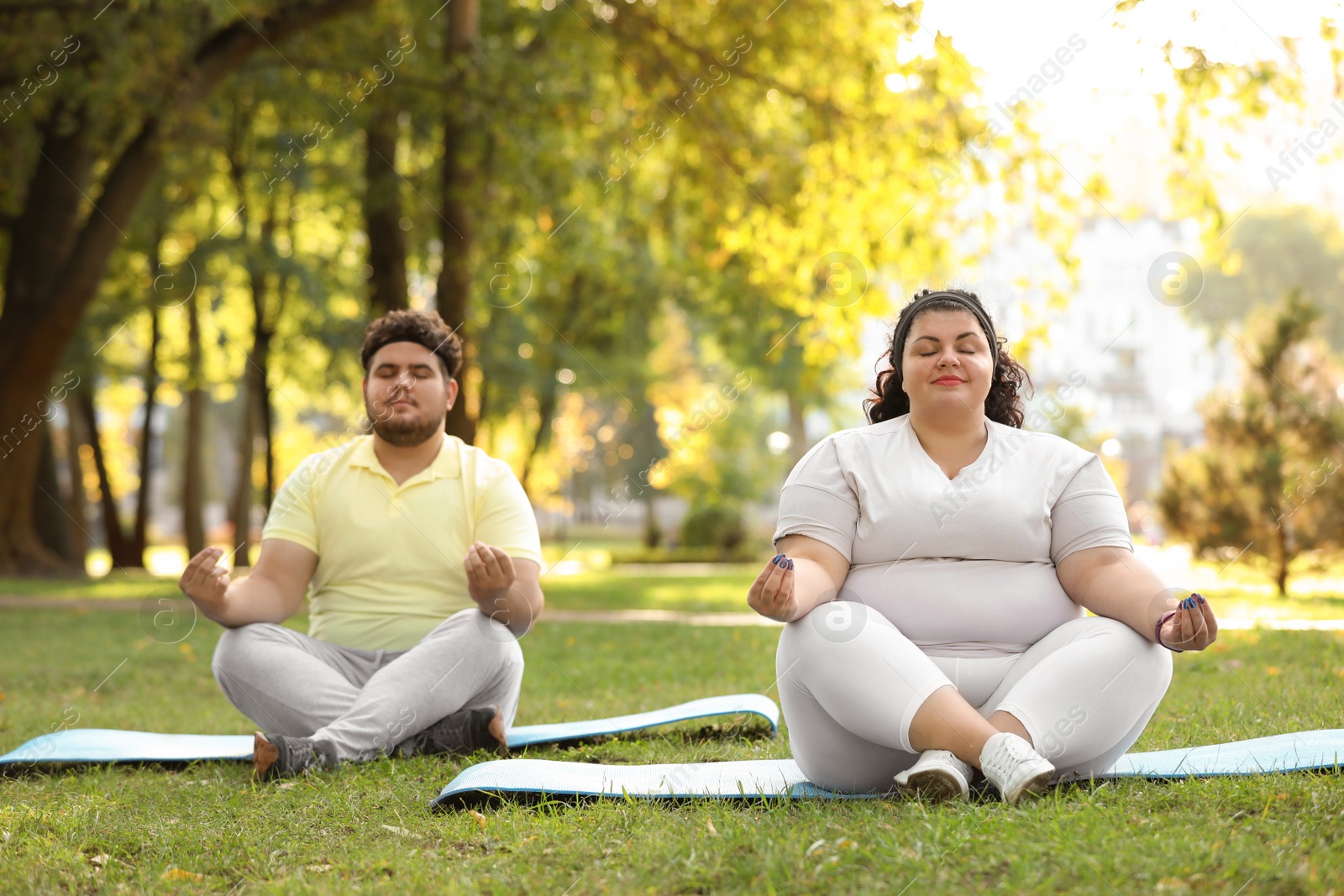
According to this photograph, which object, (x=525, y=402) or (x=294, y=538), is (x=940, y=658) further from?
(x=525, y=402)

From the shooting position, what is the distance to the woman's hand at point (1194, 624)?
9.80ft

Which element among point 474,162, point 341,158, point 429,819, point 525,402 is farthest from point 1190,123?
point 525,402

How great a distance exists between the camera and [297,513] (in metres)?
4.71

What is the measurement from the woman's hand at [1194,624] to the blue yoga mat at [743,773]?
0.55 m

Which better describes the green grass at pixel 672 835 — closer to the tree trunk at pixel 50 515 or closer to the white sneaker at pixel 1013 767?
the white sneaker at pixel 1013 767

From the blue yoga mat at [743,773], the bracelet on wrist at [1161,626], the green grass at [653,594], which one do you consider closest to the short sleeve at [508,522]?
the blue yoga mat at [743,773]

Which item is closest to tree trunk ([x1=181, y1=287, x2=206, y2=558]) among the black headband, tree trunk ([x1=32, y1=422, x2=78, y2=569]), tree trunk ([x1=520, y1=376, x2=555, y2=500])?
tree trunk ([x1=32, y1=422, x2=78, y2=569])

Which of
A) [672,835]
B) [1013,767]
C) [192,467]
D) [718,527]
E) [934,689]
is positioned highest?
[192,467]

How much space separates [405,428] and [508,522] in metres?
0.57

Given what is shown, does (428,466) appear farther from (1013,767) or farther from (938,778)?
(1013,767)

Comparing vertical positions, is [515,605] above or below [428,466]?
below

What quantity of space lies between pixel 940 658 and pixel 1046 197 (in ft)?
28.0

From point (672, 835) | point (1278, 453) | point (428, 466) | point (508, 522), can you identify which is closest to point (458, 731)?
point (508, 522)

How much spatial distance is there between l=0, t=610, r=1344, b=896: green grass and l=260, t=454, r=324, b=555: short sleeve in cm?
90
